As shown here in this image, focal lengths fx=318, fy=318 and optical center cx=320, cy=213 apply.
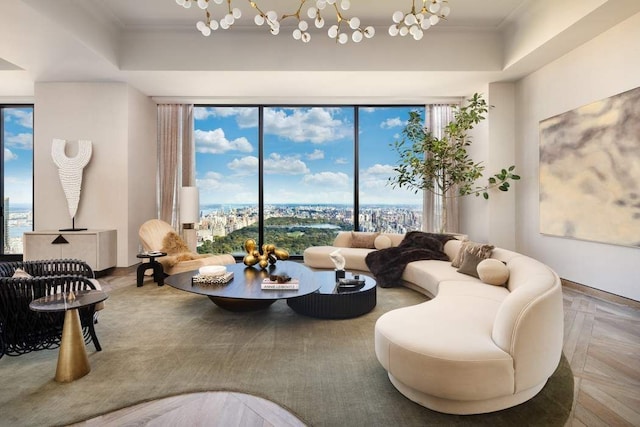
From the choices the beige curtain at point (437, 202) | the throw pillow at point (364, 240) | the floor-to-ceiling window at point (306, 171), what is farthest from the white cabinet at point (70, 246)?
the beige curtain at point (437, 202)

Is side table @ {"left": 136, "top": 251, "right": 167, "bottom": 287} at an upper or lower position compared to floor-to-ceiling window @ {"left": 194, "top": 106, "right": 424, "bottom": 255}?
lower

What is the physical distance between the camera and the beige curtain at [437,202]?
19.6 feet

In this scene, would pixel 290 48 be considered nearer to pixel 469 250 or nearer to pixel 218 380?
pixel 469 250

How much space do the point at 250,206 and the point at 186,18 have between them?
316 cm

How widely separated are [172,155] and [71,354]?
15.0ft

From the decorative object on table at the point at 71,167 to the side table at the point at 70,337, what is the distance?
3.46 metres

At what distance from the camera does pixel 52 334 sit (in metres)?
2.26

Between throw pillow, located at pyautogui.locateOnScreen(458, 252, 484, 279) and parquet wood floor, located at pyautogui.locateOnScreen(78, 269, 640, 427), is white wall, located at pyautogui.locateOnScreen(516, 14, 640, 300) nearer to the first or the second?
parquet wood floor, located at pyautogui.locateOnScreen(78, 269, 640, 427)

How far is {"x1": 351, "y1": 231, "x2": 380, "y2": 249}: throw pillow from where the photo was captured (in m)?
5.34

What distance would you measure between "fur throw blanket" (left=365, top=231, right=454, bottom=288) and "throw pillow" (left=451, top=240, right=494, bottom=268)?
0.50 meters

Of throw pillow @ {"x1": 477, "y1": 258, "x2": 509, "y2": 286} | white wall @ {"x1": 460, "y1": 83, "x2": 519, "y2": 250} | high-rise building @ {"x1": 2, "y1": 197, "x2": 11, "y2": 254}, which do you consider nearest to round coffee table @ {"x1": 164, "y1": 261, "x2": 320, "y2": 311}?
throw pillow @ {"x1": 477, "y1": 258, "x2": 509, "y2": 286}

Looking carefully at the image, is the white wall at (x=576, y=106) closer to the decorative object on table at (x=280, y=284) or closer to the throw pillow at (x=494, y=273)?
the throw pillow at (x=494, y=273)

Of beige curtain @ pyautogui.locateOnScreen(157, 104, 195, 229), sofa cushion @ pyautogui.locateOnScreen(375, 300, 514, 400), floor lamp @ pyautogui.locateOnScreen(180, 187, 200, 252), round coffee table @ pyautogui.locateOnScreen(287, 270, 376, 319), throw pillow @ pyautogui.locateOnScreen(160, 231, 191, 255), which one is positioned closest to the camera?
sofa cushion @ pyautogui.locateOnScreen(375, 300, 514, 400)

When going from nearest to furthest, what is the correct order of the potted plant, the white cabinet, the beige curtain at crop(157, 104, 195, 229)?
1. the white cabinet
2. the potted plant
3. the beige curtain at crop(157, 104, 195, 229)
